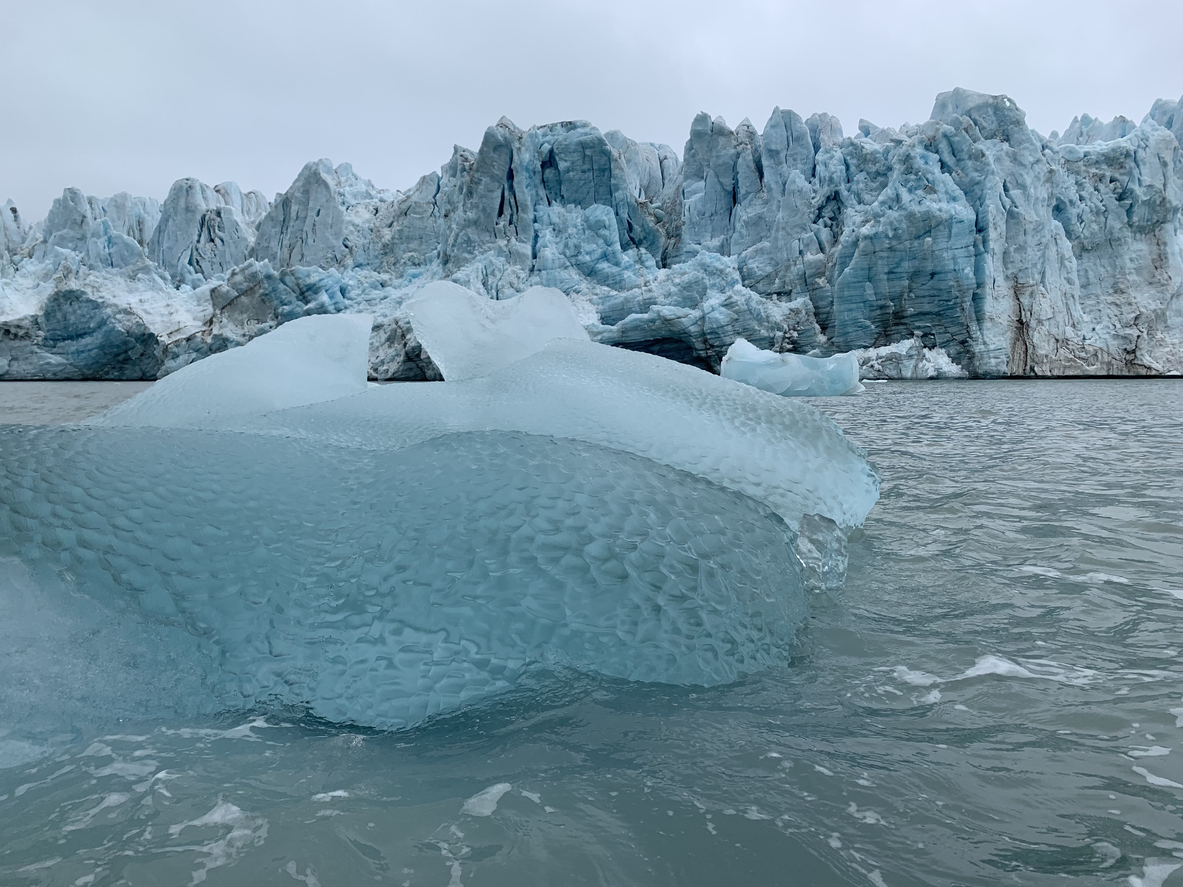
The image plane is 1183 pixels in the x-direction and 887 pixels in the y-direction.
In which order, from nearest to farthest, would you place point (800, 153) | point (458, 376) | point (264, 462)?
1. point (264, 462)
2. point (458, 376)
3. point (800, 153)

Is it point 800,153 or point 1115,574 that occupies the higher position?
point 800,153

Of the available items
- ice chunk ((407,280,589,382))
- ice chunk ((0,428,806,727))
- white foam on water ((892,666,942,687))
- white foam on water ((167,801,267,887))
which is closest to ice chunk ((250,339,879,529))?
ice chunk ((0,428,806,727))

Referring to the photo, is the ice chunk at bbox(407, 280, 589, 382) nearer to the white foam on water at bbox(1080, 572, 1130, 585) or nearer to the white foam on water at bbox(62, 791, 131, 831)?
the white foam on water at bbox(1080, 572, 1130, 585)

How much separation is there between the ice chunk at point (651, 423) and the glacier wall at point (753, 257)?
16687 mm

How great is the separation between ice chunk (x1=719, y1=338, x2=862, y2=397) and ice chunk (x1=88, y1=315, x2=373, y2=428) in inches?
507

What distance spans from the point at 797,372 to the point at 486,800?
1610 cm

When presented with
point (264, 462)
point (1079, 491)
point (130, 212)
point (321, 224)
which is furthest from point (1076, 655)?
point (130, 212)

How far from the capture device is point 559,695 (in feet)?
5.67

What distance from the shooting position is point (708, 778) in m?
1.41

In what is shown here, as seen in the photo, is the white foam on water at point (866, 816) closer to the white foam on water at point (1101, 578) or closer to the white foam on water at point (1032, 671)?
the white foam on water at point (1032, 671)

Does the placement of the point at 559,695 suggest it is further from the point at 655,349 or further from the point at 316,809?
the point at 655,349

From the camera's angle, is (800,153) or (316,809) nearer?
(316,809)

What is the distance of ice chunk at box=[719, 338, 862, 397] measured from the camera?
1627cm

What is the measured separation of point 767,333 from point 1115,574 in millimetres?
20036
